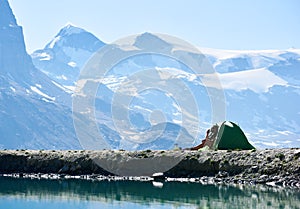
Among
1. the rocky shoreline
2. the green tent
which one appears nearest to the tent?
the green tent

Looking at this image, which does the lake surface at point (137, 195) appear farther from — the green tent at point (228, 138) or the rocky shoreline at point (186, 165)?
the green tent at point (228, 138)

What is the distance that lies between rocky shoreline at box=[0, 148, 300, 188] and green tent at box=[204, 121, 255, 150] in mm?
6822

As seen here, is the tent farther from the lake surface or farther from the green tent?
the lake surface

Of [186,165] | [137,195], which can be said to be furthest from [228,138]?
[137,195]

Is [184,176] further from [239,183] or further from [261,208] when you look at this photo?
[261,208]

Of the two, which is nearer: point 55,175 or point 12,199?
point 12,199

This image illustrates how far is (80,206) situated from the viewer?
48.6 metres

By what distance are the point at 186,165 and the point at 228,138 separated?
36.7 ft

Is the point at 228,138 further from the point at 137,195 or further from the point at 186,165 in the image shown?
the point at 137,195

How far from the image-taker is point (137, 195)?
55.6 meters

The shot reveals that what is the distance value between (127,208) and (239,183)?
21640 mm

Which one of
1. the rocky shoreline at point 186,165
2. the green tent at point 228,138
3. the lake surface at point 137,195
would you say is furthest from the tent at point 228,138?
the lake surface at point 137,195

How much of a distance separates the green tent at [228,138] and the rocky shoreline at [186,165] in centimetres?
682

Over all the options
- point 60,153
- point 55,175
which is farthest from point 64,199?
point 60,153
